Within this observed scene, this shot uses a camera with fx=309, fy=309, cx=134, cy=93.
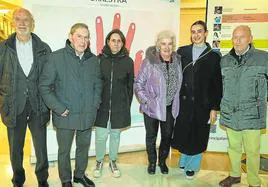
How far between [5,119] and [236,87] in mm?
2058

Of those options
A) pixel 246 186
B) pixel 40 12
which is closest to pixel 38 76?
pixel 40 12

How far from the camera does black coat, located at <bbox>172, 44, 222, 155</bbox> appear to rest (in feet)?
9.68

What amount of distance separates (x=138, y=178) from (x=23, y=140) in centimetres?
127

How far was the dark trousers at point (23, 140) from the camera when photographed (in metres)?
2.63

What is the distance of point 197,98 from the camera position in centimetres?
300

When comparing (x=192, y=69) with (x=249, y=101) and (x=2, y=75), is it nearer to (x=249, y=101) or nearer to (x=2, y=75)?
(x=249, y=101)

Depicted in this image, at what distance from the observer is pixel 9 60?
251cm

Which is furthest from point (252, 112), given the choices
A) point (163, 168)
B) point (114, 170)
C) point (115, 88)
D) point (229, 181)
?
point (114, 170)

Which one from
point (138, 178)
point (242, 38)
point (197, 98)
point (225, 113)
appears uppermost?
point (242, 38)

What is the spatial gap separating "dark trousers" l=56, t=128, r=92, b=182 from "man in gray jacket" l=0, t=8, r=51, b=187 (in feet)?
0.71

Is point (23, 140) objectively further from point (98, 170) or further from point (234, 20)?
point (234, 20)

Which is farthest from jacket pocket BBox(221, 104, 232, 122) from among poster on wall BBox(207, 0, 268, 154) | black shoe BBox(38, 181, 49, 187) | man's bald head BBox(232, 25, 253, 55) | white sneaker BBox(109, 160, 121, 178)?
black shoe BBox(38, 181, 49, 187)

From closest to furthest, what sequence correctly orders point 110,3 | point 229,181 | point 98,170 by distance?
point 229,181 → point 98,170 → point 110,3

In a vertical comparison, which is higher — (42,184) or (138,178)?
(42,184)
